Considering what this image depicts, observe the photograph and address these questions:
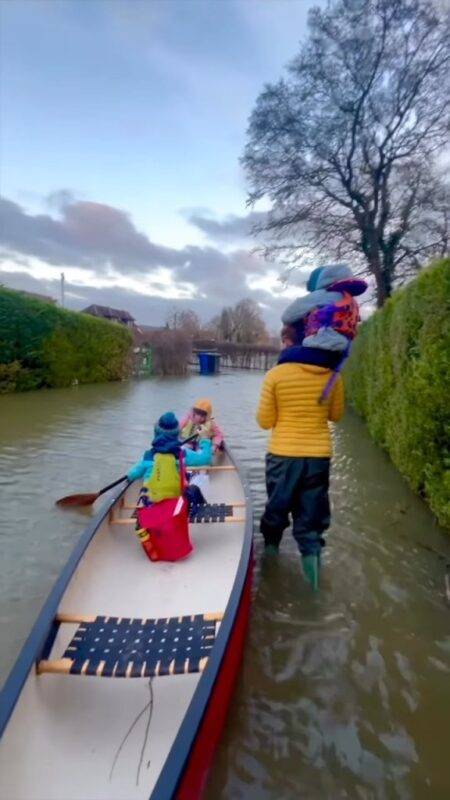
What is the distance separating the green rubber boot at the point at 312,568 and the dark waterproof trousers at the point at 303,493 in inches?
1.8

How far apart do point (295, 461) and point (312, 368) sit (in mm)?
698

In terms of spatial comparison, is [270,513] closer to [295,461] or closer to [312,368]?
[295,461]

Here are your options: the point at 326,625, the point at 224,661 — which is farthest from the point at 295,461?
the point at 224,661

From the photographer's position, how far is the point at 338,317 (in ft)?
11.1

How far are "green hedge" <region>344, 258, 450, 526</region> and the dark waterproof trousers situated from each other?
1.37m

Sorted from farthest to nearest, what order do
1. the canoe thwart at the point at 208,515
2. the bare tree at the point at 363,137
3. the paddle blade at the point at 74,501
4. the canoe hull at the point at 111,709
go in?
the bare tree at the point at 363,137
the paddle blade at the point at 74,501
the canoe thwart at the point at 208,515
the canoe hull at the point at 111,709

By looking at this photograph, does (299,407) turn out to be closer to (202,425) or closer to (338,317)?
(338,317)

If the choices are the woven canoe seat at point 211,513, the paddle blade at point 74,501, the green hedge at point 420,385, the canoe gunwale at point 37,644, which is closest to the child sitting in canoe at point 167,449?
the woven canoe seat at point 211,513

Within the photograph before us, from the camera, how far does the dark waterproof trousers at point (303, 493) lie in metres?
3.58

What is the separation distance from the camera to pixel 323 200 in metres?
17.8

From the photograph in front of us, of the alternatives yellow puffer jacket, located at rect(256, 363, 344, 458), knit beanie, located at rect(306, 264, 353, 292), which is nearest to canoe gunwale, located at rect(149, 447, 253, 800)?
yellow puffer jacket, located at rect(256, 363, 344, 458)

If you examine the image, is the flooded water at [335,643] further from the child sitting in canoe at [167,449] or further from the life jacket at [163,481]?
the life jacket at [163,481]

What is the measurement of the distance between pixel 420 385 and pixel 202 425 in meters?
A: 2.84

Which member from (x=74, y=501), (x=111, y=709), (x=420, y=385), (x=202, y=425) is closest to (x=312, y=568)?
(x=111, y=709)
